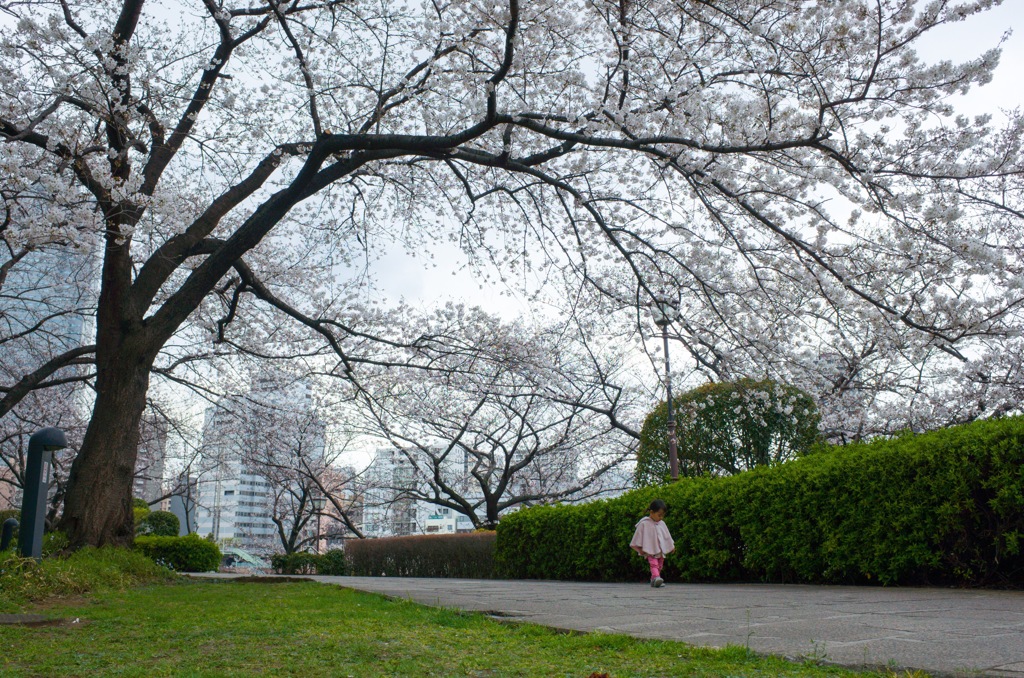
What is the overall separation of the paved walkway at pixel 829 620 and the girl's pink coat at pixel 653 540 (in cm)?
185

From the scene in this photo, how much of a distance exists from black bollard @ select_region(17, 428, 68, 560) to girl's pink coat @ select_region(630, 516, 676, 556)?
6.40m

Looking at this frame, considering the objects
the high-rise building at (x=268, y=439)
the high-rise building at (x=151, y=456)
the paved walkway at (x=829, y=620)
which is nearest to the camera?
the paved walkway at (x=829, y=620)

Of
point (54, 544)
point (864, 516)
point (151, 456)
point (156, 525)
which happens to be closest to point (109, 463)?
point (54, 544)

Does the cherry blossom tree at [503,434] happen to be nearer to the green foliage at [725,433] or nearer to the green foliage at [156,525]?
the green foliage at [725,433]

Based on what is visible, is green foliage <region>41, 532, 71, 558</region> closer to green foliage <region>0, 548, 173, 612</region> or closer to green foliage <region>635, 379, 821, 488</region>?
green foliage <region>0, 548, 173, 612</region>

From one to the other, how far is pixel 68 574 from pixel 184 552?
13.9 meters

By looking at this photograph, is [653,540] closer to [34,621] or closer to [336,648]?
[336,648]

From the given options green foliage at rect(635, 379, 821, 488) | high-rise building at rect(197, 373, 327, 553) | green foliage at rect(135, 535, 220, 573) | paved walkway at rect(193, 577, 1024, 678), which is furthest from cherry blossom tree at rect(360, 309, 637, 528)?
paved walkway at rect(193, 577, 1024, 678)

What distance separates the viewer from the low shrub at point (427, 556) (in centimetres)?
1543

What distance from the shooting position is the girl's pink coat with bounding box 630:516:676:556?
27.2 feet

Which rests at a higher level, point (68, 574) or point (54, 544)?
point (54, 544)

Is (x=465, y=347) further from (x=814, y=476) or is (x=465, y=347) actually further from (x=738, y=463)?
(x=814, y=476)

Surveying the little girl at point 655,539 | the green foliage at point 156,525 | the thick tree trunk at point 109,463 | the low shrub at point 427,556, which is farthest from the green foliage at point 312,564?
the little girl at point 655,539

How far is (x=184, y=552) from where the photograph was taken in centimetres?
1953
